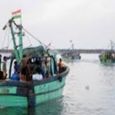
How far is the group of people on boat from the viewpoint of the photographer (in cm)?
2423

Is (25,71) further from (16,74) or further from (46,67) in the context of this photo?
(46,67)

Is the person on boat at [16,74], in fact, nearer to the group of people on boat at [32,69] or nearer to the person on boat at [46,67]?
the group of people on boat at [32,69]

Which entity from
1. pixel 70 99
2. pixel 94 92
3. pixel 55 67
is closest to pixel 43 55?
pixel 55 67

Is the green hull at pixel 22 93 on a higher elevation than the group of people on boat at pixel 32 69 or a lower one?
lower

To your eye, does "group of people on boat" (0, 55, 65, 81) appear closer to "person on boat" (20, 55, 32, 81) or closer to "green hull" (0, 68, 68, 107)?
"person on boat" (20, 55, 32, 81)

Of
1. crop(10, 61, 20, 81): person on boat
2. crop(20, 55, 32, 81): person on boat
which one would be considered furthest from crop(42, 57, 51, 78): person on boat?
crop(10, 61, 20, 81): person on boat

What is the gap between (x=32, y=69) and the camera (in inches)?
997

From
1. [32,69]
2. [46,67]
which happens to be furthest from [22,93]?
[46,67]

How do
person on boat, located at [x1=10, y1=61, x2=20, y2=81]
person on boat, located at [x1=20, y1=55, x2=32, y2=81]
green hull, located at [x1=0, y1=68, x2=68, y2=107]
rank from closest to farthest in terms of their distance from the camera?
green hull, located at [x1=0, y1=68, x2=68, y2=107] → person on boat, located at [x1=10, y1=61, x2=20, y2=81] → person on boat, located at [x1=20, y1=55, x2=32, y2=81]

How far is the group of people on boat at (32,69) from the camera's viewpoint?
24234 mm

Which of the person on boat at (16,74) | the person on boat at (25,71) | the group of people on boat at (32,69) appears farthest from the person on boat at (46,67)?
the person on boat at (16,74)

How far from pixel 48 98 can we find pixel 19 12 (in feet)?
14.5

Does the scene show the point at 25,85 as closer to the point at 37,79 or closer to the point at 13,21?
the point at 37,79

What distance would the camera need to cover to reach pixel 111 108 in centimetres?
2502
